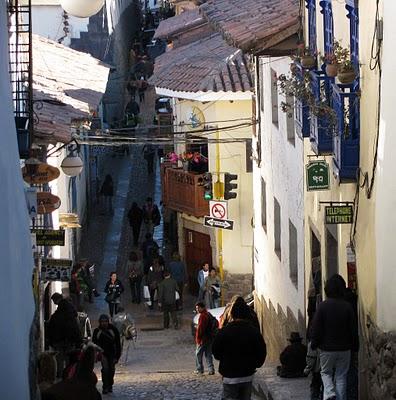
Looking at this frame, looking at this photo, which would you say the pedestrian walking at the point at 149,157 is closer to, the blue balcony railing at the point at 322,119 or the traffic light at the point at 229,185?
the traffic light at the point at 229,185

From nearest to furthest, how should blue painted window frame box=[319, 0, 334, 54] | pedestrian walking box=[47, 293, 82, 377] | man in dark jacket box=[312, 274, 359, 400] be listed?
man in dark jacket box=[312, 274, 359, 400], pedestrian walking box=[47, 293, 82, 377], blue painted window frame box=[319, 0, 334, 54]

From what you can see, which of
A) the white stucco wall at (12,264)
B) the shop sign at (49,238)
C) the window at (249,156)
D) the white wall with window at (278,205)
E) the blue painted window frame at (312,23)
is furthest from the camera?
the window at (249,156)

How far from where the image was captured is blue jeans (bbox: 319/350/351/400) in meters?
14.8

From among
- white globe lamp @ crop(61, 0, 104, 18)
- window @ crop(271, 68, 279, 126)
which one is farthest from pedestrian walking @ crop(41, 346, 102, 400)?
window @ crop(271, 68, 279, 126)

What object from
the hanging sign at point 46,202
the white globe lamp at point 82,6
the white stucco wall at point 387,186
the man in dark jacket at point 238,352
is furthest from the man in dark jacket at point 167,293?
the white stucco wall at point 387,186

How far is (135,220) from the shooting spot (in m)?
39.0

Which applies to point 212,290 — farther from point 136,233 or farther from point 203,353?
point 203,353

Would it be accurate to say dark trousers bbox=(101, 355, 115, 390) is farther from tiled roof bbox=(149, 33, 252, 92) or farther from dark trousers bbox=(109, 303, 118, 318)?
tiled roof bbox=(149, 33, 252, 92)

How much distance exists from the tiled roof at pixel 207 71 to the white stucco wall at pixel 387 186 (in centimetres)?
1733

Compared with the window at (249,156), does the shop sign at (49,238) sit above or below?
below

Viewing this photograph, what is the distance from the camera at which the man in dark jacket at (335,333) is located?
571 inches

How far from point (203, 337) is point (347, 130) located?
702 cm

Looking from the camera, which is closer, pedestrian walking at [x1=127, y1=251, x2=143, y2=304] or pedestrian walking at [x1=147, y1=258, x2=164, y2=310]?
pedestrian walking at [x1=147, y1=258, x2=164, y2=310]

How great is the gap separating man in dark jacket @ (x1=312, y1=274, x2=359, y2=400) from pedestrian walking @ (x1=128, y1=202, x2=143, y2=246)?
947 inches
